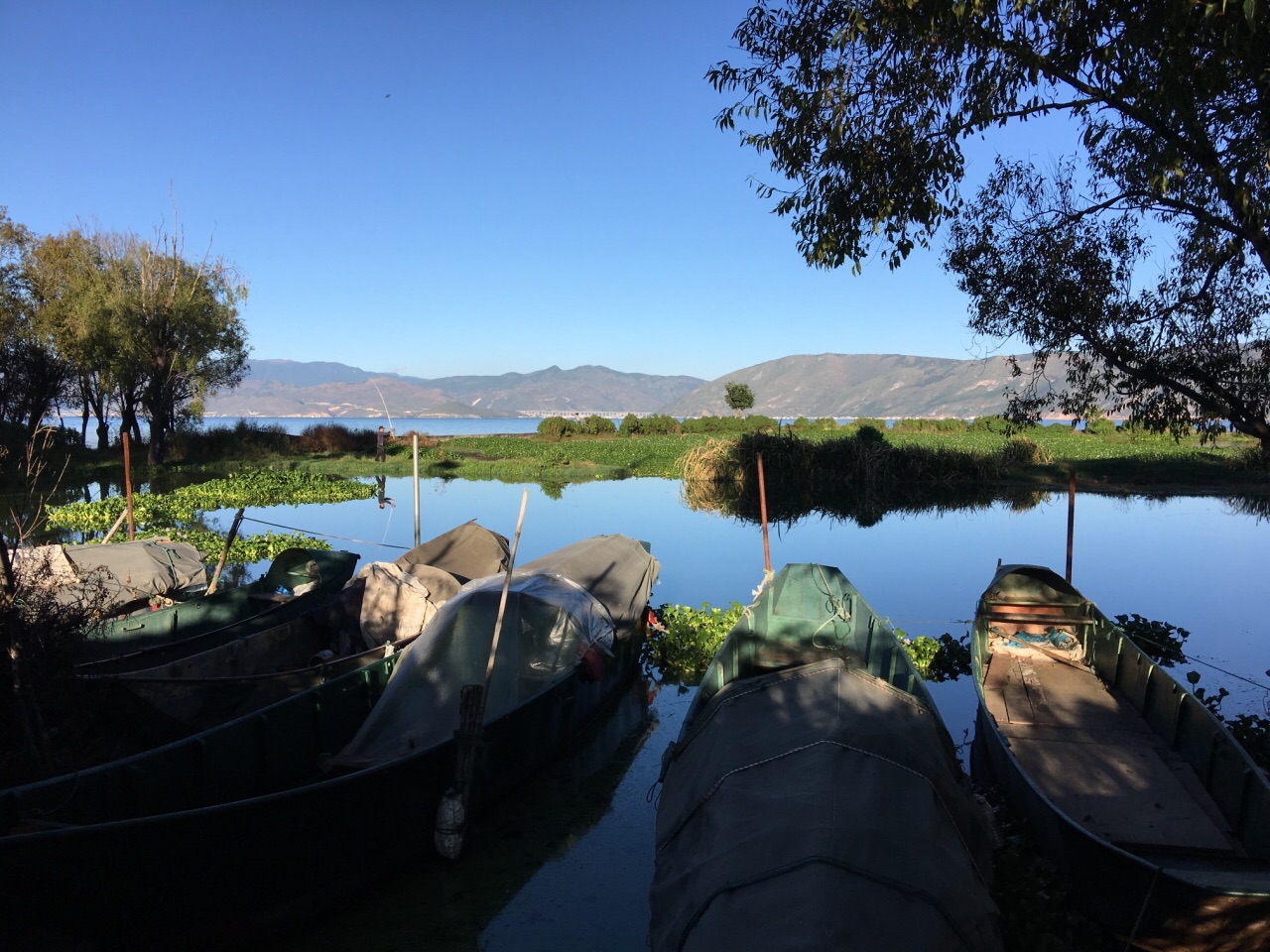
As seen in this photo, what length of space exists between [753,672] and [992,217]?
6.54 m

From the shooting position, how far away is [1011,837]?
6.71m

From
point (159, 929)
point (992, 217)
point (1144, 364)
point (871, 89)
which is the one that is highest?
point (871, 89)

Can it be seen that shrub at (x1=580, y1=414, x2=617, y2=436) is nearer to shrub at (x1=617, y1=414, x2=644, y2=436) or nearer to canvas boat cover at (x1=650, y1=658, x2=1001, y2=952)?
shrub at (x1=617, y1=414, x2=644, y2=436)

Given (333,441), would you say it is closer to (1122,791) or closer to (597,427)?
(597,427)

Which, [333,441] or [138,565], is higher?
[333,441]

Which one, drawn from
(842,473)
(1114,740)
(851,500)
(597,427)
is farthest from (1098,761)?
(597,427)

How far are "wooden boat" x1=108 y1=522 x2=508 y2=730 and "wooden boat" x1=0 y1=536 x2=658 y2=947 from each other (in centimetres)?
100

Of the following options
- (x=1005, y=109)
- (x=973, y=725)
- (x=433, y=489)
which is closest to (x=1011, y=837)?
(x=973, y=725)

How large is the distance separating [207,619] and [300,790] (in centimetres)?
731

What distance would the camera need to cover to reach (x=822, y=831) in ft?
15.2

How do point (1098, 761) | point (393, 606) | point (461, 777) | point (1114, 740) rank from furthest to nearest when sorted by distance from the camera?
point (393, 606) → point (1114, 740) → point (1098, 761) → point (461, 777)

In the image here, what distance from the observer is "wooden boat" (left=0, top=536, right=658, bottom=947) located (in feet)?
16.4

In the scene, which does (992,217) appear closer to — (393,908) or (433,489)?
(393,908)

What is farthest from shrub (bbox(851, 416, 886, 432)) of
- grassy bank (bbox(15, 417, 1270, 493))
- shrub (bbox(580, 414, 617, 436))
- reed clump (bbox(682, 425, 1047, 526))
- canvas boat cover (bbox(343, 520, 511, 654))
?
canvas boat cover (bbox(343, 520, 511, 654))
